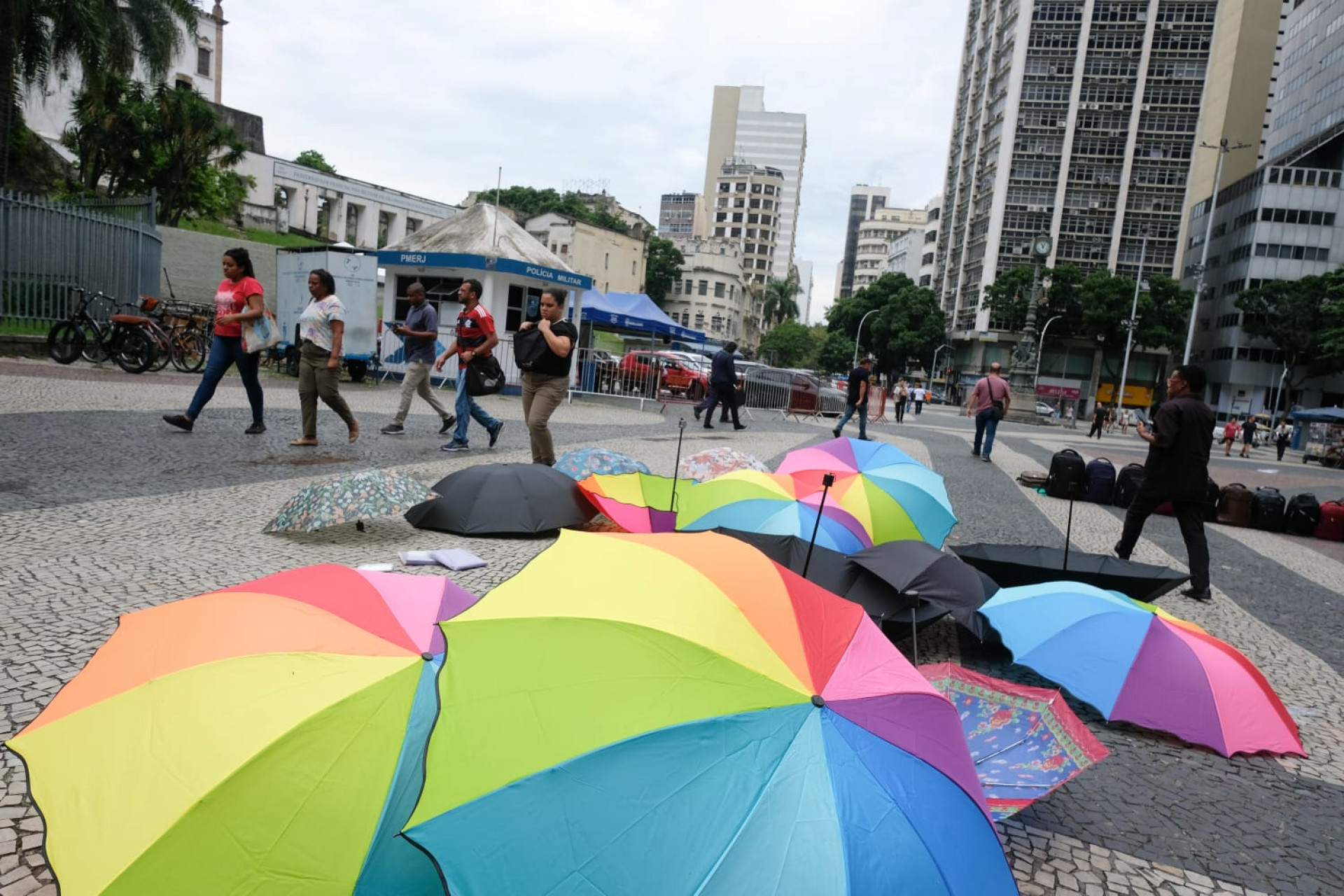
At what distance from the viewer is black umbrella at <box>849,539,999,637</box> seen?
3980 mm

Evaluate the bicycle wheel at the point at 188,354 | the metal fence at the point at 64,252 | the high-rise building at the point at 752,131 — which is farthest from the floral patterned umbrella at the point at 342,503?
the high-rise building at the point at 752,131

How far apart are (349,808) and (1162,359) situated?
77026 millimetres

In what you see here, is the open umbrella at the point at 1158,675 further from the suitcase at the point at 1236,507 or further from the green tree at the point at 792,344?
the green tree at the point at 792,344

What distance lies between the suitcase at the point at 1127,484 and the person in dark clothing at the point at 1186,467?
178 inches

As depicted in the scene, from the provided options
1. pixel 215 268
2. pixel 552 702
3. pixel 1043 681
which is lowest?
pixel 1043 681

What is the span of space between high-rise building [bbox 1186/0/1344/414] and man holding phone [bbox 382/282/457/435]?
62871 millimetres

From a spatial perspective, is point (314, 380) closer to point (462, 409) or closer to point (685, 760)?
point (462, 409)

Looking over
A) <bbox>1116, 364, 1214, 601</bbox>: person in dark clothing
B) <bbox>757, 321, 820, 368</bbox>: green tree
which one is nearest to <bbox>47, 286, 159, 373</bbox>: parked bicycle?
<bbox>1116, 364, 1214, 601</bbox>: person in dark clothing

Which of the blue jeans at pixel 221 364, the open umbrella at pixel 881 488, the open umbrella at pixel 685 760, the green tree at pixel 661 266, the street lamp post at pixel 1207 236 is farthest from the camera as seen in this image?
the green tree at pixel 661 266

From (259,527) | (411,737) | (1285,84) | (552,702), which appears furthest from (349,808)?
(1285,84)

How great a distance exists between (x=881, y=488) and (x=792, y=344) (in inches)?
3697

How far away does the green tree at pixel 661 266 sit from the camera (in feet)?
275

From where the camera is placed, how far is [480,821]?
1.75 meters

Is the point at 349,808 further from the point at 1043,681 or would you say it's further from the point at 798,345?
the point at 798,345
